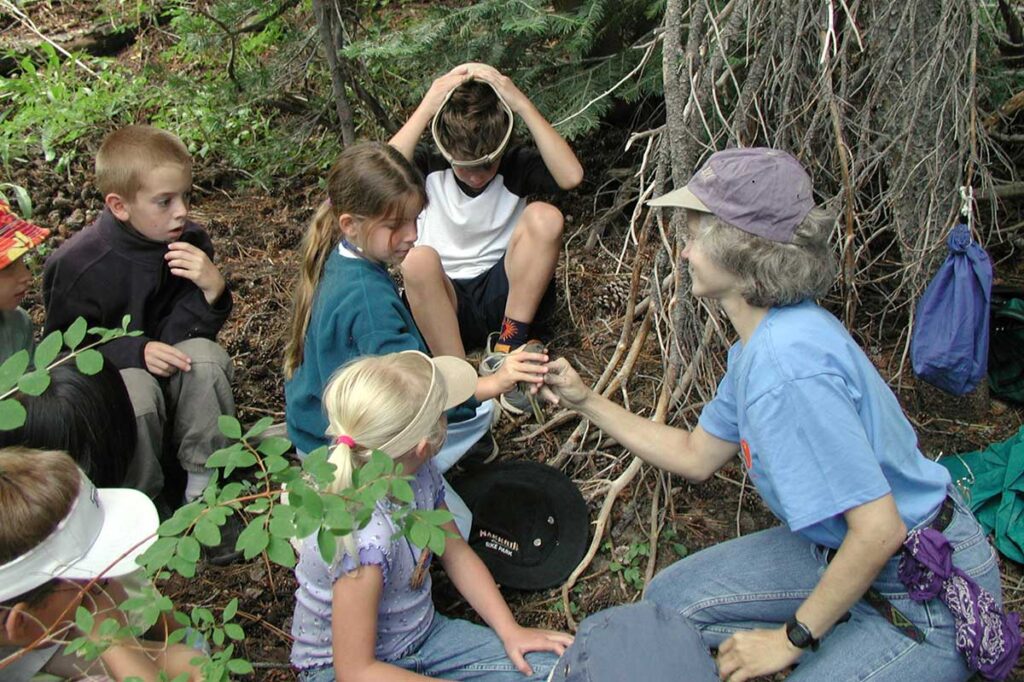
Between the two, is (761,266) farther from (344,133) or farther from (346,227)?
(344,133)

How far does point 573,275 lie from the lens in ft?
12.6

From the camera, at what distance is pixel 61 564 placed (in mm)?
1560

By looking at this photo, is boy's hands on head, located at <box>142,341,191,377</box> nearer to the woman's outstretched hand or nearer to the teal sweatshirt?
the teal sweatshirt

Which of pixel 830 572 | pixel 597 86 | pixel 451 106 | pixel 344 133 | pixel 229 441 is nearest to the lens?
pixel 830 572

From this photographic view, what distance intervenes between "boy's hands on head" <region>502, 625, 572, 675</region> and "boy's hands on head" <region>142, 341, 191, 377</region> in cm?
139

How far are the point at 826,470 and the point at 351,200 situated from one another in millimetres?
1529

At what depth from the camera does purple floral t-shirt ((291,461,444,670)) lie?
1922 mm

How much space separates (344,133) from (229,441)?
6.07ft

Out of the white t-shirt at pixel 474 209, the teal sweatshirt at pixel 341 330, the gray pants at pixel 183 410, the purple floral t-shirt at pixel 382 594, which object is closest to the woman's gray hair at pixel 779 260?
the purple floral t-shirt at pixel 382 594

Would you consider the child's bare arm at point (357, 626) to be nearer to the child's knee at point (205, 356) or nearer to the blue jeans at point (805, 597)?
the blue jeans at point (805, 597)

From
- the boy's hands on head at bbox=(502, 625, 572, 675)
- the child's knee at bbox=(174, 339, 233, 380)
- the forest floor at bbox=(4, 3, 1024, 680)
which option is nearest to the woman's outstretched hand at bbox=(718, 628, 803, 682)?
the boy's hands on head at bbox=(502, 625, 572, 675)

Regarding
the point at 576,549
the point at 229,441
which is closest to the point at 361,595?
the point at 576,549

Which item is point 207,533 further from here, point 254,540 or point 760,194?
point 760,194

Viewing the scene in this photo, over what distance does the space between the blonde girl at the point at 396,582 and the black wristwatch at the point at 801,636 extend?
0.56 metres
